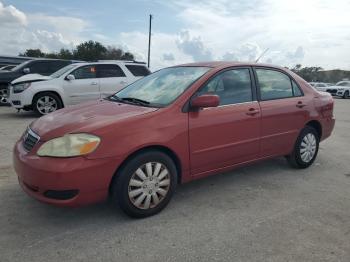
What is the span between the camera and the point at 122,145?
3430mm

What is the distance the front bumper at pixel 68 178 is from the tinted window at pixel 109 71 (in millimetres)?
7742

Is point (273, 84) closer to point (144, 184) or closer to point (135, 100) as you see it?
point (135, 100)

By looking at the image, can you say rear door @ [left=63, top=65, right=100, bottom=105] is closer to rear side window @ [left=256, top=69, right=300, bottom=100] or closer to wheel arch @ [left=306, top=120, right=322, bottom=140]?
rear side window @ [left=256, top=69, right=300, bottom=100]

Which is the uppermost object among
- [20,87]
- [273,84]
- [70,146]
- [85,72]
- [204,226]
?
[85,72]

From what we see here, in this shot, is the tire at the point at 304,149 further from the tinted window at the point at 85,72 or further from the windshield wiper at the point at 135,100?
the tinted window at the point at 85,72

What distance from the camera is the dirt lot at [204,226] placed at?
3049 millimetres

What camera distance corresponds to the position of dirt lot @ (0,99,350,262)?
10.0ft

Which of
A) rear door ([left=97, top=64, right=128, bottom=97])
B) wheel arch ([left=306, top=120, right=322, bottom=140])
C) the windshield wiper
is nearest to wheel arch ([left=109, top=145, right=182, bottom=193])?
the windshield wiper

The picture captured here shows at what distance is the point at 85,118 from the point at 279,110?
2.54 metres

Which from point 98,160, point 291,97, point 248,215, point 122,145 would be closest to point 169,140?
point 122,145

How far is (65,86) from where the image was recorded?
1036 centimetres

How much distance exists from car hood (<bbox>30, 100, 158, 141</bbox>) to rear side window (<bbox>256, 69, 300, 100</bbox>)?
1712mm

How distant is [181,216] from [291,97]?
2.48 meters

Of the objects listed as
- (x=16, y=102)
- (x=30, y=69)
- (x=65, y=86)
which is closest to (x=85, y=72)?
(x=65, y=86)
